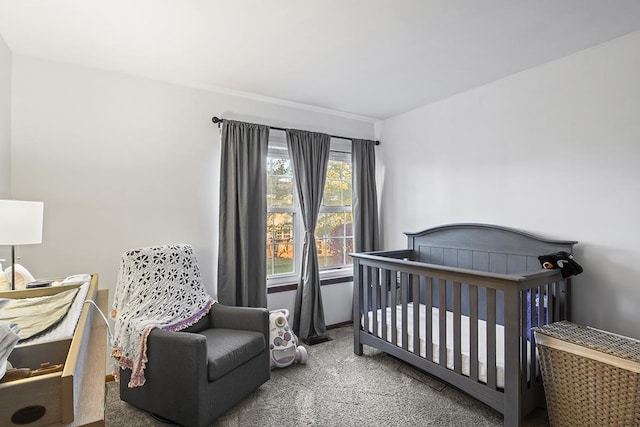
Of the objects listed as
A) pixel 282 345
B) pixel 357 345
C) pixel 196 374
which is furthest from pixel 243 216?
pixel 357 345

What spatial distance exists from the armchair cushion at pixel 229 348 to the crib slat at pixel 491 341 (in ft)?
4.68

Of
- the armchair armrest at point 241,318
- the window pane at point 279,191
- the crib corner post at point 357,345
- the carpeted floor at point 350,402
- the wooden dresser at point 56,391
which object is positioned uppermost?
the window pane at point 279,191

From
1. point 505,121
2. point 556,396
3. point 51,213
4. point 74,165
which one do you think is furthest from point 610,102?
point 51,213

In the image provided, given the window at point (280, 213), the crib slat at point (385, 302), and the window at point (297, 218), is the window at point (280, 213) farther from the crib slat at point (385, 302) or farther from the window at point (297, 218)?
the crib slat at point (385, 302)

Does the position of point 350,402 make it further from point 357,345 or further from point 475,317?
point 475,317

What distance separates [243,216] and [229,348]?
119 cm

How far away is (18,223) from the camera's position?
158 centimetres

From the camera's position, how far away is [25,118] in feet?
7.55

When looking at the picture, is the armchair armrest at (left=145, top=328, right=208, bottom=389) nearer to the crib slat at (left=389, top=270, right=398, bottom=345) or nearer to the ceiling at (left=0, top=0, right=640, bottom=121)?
the crib slat at (left=389, top=270, right=398, bottom=345)

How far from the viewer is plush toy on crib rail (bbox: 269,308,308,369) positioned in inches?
105

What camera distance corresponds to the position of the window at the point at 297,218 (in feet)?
11.1

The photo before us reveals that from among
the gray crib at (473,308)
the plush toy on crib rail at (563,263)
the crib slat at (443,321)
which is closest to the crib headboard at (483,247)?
the gray crib at (473,308)

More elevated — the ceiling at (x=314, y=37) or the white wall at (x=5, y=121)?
the ceiling at (x=314, y=37)

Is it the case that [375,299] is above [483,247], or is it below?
below
